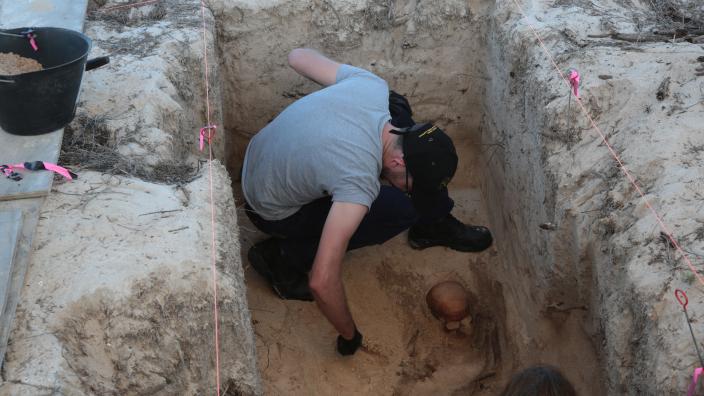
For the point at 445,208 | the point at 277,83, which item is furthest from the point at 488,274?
the point at 277,83

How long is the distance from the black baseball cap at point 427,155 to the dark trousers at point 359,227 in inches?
15.7

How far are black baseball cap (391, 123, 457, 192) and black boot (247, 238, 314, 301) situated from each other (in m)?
1.01

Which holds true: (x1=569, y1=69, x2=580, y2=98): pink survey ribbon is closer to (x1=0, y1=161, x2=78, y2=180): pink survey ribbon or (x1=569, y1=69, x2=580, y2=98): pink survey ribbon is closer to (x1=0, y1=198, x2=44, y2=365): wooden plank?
(x1=0, y1=161, x2=78, y2=180): pink survey ribbon

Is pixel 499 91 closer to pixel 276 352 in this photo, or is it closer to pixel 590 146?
pixel 590 146

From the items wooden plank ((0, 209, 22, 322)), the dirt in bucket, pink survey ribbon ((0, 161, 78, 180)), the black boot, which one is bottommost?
the black boot

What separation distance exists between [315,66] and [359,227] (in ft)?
2.95

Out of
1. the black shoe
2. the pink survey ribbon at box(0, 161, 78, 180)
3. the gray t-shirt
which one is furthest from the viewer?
the black shoe

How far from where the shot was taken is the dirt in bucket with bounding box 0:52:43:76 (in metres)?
3.01

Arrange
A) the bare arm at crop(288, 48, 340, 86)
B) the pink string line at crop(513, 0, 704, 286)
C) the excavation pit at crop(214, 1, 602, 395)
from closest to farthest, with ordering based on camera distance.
Answer: the pink string line at crop(513, 0, 704, 286), the excavation pit at crop(214, 1, 602, 395), the bare arm at crop(288, 48, 340, 86)

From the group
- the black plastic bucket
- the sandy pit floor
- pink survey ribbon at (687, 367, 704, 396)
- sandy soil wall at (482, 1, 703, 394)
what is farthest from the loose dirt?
the black plastic bucket

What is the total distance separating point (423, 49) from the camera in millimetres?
4457

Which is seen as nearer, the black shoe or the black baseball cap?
the black baseball cap

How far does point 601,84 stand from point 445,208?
109 cm

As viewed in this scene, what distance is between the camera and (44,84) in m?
2.80
